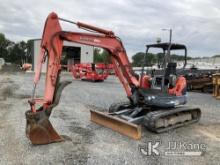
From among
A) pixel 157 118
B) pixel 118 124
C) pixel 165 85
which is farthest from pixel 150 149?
pixel 165 85

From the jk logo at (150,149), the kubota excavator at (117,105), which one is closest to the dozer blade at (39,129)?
the kubota excavator at (117,105)

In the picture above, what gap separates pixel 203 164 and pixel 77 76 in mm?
20553

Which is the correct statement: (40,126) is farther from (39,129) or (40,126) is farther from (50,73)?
(50,73)

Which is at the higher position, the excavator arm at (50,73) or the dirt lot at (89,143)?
the excavator arm at (50,73)

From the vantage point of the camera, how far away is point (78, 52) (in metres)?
48.2

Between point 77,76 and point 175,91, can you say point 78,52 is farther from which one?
point 175,91

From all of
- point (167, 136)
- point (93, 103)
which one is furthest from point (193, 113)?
point (93, 103)

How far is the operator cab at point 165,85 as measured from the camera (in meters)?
8.21

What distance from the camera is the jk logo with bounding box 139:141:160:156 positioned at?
6312 mm

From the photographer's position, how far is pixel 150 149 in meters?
6.61

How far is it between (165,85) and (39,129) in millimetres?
3591

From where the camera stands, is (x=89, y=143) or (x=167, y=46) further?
(x=167, y=46)

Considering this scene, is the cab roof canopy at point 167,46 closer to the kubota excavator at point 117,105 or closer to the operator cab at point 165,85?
the operator cab at point 165,85

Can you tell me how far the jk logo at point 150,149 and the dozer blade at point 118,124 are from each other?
40 centimetres
